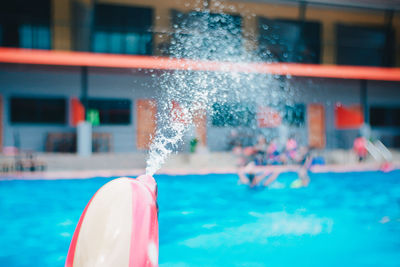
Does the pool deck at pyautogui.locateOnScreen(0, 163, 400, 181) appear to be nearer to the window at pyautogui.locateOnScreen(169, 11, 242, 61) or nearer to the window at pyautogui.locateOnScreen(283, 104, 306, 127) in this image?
the window at pyautogui.locateOnScreen(169, 11, 242, 61)

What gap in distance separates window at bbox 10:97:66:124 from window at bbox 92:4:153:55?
9.38 ft

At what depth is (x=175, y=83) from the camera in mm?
5180

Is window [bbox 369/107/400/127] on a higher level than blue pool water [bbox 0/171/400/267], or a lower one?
higher

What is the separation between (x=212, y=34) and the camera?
840 centimetres

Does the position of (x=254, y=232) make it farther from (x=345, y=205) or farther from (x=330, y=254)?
(x=345, y=205)

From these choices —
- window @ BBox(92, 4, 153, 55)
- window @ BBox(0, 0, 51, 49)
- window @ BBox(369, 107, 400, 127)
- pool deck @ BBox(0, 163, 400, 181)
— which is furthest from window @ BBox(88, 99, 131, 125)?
window @ BBox(369, 107, 400, 127)

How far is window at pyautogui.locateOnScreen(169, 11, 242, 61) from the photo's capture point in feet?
29.2

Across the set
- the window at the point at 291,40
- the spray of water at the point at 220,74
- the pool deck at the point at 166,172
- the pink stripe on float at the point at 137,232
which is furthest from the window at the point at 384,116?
the pink stripe on float at the point at 137,232

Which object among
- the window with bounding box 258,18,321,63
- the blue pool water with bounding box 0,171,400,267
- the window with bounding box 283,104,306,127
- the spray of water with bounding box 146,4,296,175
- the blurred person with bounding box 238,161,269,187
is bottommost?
the blue pool water with bounding box 0,171,400,267

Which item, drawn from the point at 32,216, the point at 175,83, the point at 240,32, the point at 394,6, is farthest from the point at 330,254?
the point at 394,6

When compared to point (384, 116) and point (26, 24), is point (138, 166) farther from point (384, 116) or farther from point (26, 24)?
point (384, 116)

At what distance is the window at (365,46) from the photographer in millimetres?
17750

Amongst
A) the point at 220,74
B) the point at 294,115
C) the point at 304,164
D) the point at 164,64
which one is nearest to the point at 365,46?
the point at 294,115

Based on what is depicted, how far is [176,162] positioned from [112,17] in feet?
23.6
